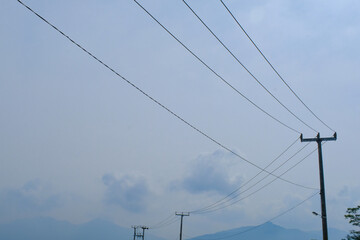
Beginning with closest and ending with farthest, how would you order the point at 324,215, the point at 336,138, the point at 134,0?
the point at 134,0, the point at 324,215, the point at 336,138

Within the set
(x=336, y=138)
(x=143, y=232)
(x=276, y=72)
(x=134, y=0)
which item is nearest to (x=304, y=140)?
(x=336, y=138)

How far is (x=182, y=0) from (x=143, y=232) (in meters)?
70.9

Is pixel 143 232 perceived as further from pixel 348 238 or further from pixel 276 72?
pixel 276 72

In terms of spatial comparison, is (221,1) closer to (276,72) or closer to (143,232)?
(276,72)

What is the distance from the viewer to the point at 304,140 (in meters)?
25.8

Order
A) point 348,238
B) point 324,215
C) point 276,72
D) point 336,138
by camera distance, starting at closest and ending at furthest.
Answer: point 276,72 < point 324,215 < point 336,138 < point 348,238

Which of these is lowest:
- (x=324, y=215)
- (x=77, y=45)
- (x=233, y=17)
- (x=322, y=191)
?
(x=324, y=215)

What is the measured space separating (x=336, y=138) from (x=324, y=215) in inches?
207

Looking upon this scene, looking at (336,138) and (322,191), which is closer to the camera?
(322,191)

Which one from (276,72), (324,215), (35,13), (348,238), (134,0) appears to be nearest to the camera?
(35,13)

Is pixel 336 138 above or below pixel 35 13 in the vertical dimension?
above

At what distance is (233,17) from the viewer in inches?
466

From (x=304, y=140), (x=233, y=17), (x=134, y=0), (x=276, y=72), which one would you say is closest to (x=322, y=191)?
(x=304, y=140)

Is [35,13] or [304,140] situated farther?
[304,140]
